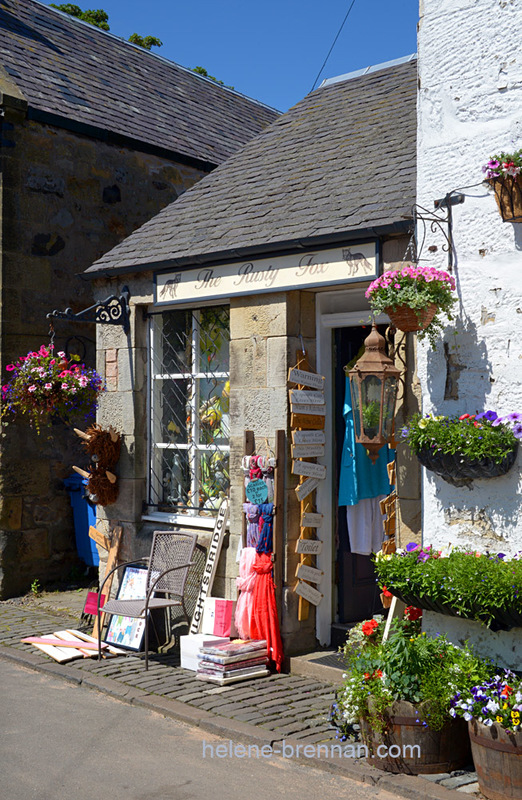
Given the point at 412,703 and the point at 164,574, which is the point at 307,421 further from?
the point at 412,703

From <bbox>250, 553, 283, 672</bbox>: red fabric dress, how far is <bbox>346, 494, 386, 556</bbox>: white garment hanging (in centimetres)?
76

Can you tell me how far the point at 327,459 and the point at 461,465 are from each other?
7.48ft

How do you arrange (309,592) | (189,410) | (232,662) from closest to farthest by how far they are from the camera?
1. (232,662)
2. (309,592)
3. (189,410)

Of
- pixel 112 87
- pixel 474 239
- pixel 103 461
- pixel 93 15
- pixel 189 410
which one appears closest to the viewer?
pixel 474 239

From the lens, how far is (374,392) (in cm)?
579

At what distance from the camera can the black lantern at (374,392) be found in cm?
576

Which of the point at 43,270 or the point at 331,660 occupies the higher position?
the point at 43,270

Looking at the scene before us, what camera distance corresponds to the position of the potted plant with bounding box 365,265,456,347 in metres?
4.96

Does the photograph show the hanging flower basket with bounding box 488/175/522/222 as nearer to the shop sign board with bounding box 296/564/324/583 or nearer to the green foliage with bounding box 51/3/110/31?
the shop sign board with bounding box 296/564/324/583

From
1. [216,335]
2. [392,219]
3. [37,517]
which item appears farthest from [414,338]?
[37,517]

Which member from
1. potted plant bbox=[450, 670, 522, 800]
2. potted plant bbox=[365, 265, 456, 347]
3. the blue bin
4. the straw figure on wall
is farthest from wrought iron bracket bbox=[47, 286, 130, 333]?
potted plant bbox=[450, 670, 522, 800]

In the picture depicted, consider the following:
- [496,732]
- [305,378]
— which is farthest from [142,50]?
[496,732]

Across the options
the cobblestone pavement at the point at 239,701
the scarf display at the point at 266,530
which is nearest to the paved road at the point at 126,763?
the cobblestone pavement at the point at 239,701

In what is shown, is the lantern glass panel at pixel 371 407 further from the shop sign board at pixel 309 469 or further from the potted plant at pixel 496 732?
the potted plant at pixel 496 732
